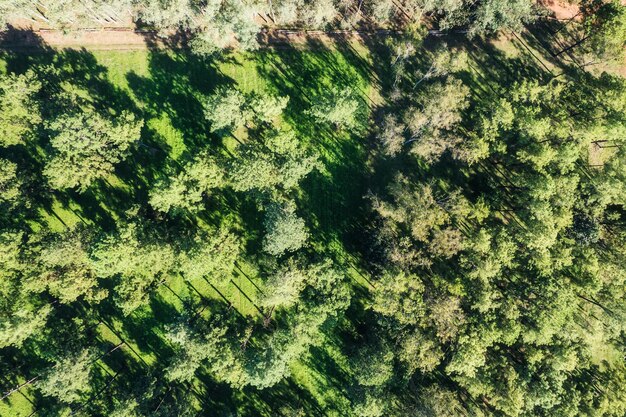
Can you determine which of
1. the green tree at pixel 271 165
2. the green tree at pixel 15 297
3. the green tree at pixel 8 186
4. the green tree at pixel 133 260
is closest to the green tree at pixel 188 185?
the green tree at pixel 271 165

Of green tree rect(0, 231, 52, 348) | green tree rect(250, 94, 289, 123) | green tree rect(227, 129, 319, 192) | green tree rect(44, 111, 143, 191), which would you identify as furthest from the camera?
green tree rect(250, 94, 289, 123)

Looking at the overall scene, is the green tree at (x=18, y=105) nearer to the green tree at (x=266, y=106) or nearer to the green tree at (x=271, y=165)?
the green tree at (x=271, y=165)

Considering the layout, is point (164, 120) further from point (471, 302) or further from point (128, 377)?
point (471, 302)

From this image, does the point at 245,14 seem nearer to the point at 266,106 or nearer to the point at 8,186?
the point at 266,106

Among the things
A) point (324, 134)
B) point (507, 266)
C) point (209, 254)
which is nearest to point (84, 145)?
point (209, 254)

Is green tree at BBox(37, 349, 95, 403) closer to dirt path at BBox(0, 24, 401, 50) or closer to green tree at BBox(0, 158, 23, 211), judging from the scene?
green tree at BBox(0, 158, 23, 211)

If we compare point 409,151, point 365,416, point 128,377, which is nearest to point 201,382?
point 128,377

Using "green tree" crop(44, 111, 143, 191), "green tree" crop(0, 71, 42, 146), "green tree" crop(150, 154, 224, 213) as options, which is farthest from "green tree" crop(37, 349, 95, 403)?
"green tree" crop(0, 71, 42, 146)
